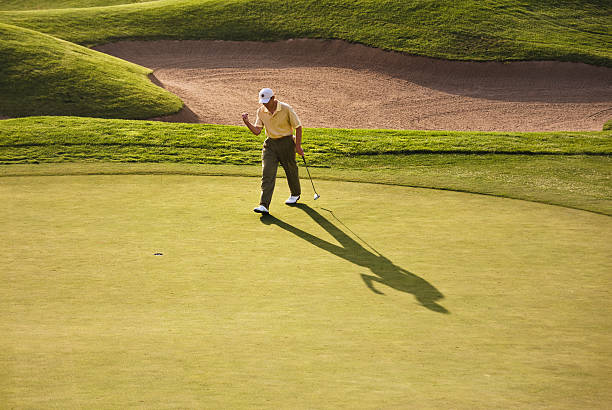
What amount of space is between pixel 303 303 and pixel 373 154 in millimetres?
7985

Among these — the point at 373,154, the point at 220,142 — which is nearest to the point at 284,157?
the point at 373,154

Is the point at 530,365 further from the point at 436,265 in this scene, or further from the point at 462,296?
the point at 436,265

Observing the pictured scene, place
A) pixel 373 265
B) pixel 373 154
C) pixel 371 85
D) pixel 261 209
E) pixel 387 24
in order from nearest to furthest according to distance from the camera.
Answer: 1. pixel 373 265
2. pixel 261 209
3. pixel 373 154
4. pixel 371 85
5. pixel 387 24

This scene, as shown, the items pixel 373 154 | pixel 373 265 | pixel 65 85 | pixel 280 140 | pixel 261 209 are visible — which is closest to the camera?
pixel 373 265

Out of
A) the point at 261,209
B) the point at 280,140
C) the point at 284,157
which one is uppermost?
the point at 280,140

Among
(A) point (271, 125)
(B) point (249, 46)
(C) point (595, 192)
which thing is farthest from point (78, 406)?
(B) point (249, 46)

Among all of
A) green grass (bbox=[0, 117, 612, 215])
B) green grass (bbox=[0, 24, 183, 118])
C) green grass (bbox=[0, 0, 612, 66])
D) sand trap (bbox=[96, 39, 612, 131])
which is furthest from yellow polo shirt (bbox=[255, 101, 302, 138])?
green grass (bbox=[0, 0, 612, 66])

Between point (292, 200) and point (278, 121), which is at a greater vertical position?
point (278, 121)

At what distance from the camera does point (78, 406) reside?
14.6 ft

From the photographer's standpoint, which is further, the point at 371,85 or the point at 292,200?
the point at 371,85

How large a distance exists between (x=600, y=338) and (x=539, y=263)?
76.2 inches

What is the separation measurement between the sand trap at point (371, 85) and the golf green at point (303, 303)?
40.2 ft

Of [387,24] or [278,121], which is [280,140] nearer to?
[278,121]

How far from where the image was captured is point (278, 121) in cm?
1032
